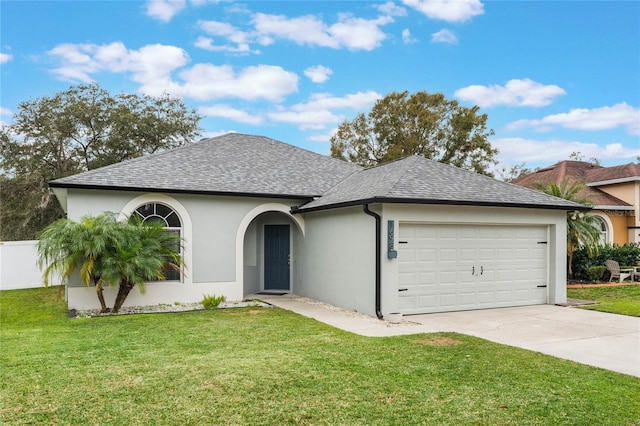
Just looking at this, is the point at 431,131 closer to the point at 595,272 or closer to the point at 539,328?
the point at 595,272

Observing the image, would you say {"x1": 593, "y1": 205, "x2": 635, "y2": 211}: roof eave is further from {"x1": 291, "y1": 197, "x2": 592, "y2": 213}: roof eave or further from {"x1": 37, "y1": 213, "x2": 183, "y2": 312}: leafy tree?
{"x1": 37, "y1": 213, "x2": 183, "y2": 312}: leafy tree

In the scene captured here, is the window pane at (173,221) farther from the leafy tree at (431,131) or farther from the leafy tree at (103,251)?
the leafy tree at (431,131)

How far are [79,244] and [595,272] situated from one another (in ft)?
56.9

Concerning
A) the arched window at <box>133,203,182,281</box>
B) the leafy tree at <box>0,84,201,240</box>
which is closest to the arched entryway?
the arched window at <box>133,203,182,281</box>

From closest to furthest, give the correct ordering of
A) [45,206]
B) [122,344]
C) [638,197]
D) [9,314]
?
[122,344]
[9,314]
[638,197]
[45,206]

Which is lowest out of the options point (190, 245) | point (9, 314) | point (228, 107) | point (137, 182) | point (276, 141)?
point (9, 314)

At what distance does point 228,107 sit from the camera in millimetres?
26938

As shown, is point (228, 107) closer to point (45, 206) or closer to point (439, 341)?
point (45, 206)

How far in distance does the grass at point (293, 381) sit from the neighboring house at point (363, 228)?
2.86 meters

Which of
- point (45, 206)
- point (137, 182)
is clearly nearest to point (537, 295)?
point (137, 182)

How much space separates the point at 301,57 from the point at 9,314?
14.7 m

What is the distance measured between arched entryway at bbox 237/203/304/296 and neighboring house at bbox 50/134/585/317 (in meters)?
0.32

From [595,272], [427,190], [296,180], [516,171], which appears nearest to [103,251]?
[296,180]

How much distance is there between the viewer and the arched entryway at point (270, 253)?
14992mm
